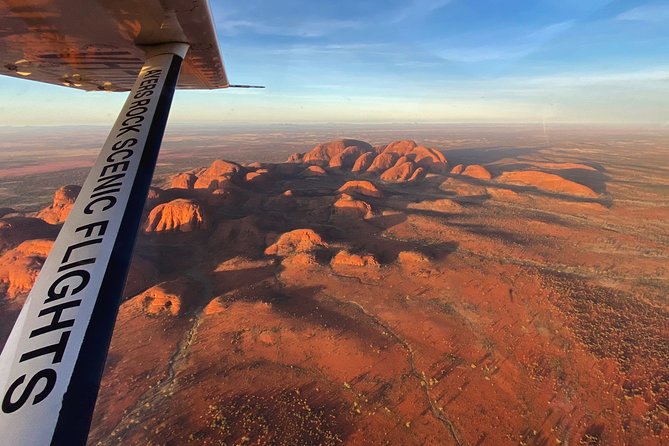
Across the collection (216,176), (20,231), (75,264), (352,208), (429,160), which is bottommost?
(429,160)

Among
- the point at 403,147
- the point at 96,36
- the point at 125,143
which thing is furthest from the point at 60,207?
the point at 403,147

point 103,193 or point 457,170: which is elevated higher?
point 103,193

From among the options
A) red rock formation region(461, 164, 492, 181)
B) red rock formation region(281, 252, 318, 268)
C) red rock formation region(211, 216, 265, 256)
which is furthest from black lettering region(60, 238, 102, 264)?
red rock formation region(461, 164, 492, 181)

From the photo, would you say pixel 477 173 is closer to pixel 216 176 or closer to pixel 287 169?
pixel 287 169

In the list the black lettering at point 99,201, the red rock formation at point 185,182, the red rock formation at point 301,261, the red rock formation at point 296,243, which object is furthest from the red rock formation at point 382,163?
the black lettering at point 99,201

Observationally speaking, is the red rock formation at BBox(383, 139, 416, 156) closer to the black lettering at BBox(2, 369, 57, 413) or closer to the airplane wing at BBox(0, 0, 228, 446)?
the airplane wing at BBox(0, 0, 228, 446)

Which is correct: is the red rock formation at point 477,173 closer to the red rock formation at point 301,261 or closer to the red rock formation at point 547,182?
the red rock formation at point 547,182

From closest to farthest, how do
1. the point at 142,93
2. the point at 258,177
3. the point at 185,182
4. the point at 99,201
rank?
1. the point at 99,201
2. the point at 142,93
3. the point at 185,182
4. the point at 258,177
